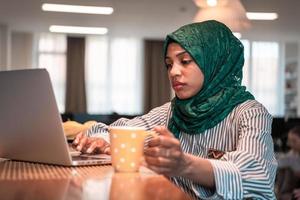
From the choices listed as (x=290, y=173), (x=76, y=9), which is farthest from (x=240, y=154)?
(x=76, y=9)

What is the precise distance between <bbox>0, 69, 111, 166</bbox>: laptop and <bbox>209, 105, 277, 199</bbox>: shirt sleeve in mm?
352

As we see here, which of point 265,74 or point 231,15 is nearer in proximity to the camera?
point 231,15

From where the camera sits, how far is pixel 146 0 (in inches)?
282

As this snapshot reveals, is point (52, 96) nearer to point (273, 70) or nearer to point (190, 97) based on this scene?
point (190, 97)

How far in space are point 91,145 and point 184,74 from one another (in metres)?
0.34

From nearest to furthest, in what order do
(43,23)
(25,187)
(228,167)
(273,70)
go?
(25,187), (228,167), (43,23), (273,70)

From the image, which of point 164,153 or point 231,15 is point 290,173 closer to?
point 231,15

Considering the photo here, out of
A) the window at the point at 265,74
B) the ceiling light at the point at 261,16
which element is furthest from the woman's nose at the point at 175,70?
the window at the point at 265,74

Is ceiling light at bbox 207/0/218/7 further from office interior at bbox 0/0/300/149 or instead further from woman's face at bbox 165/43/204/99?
office interior at bbox 0/0/300/149

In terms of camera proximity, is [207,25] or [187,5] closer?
[207,25]

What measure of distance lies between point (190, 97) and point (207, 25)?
0.72 feet

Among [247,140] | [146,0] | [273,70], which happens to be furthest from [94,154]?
[273,70]

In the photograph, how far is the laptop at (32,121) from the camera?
1.05m

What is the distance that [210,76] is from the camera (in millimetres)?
1321
